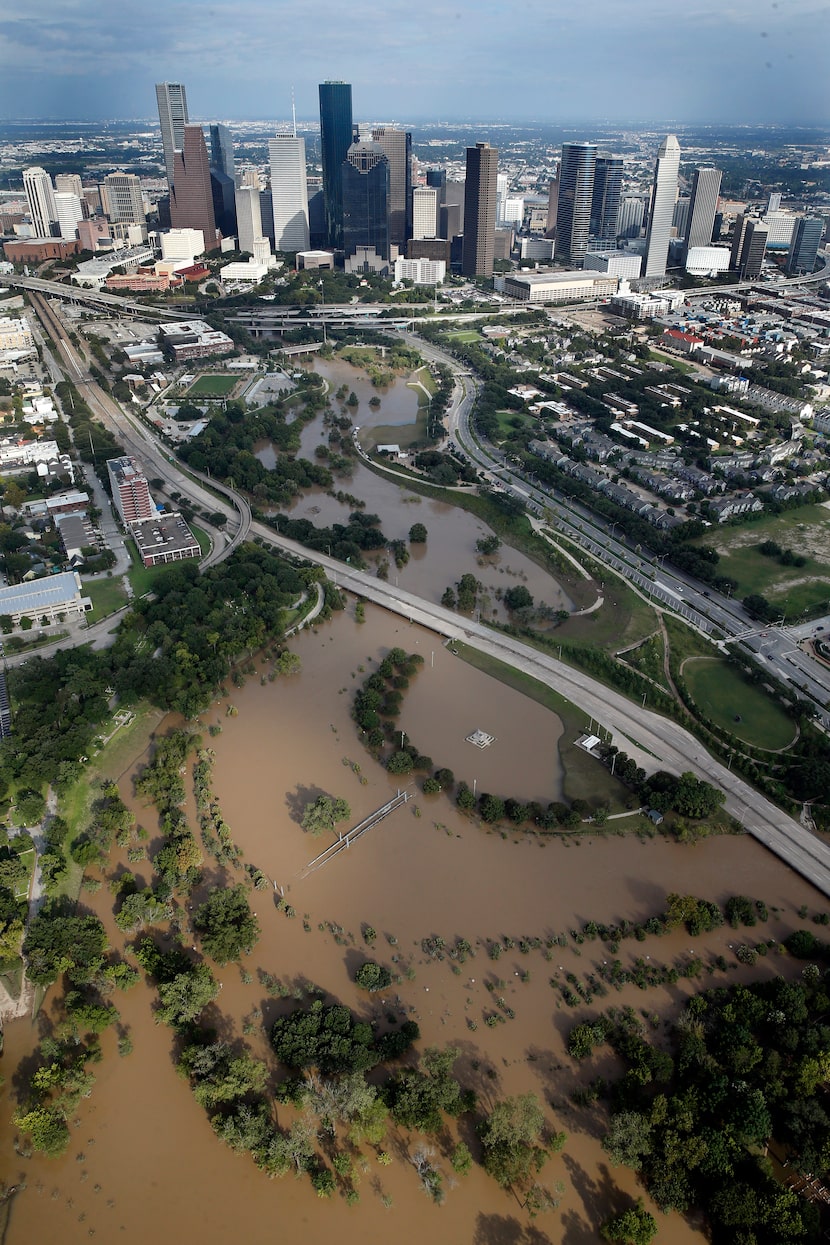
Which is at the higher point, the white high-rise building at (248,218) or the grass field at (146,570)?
the white high-rise building at (248,218)

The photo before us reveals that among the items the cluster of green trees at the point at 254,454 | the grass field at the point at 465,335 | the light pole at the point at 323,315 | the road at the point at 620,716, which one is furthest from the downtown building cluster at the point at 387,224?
the road at the point at 620,716

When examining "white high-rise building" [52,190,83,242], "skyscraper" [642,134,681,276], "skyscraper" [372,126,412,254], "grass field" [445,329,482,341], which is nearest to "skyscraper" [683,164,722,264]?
"skyscraper" [642,134,681,276]

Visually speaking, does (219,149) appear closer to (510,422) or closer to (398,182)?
(398,182)

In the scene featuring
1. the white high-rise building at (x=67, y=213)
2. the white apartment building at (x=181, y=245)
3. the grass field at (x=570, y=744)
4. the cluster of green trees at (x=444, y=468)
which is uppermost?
the white high-rise building at (x=67, y=213)

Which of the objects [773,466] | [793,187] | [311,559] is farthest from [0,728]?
[793,187]

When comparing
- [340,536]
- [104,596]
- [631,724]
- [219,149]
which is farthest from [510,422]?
[219,149]

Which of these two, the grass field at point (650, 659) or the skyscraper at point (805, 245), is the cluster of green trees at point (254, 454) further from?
the skyscraper at point (805, 245)

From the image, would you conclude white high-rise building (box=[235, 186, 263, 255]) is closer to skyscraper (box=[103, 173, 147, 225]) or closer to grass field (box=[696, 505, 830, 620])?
skyscraper (box=[103, 173, 147, 225])
